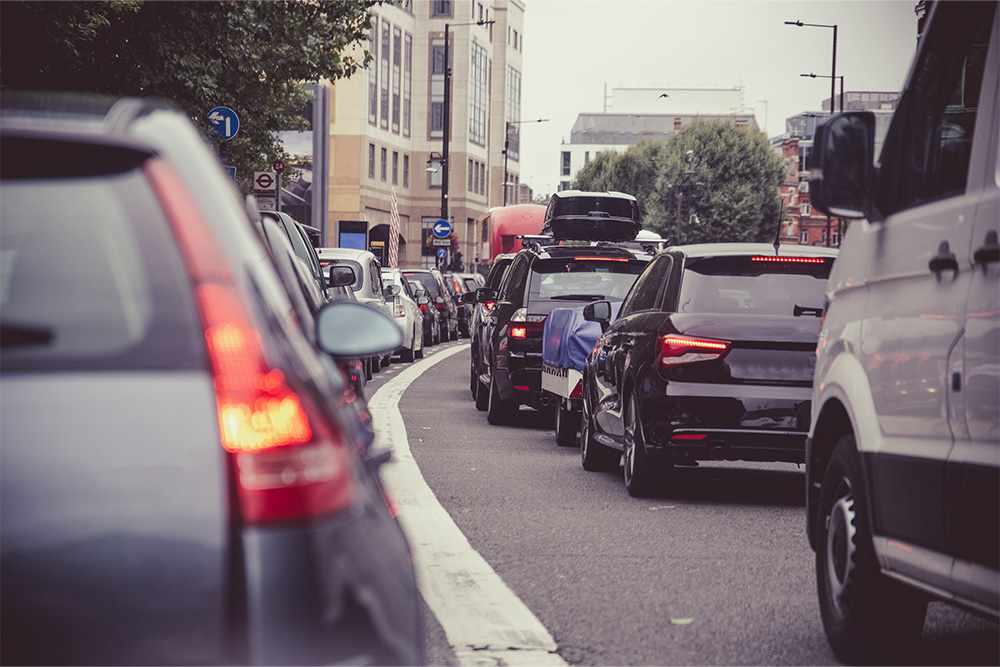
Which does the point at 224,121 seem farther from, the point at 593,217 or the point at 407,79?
the point at 407,79

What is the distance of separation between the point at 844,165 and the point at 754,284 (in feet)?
14.2

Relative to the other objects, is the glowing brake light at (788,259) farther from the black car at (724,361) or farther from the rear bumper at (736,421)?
the rear bumper at (736,421)

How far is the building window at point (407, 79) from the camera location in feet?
301

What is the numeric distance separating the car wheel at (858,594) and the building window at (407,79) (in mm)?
88381

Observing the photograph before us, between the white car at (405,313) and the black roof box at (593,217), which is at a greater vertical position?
the black roof box at (593,217)

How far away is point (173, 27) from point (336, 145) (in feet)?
206

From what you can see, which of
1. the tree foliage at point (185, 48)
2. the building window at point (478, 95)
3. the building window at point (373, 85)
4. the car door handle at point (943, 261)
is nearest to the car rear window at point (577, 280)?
the tree foliage at point (185, 48)

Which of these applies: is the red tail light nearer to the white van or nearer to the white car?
the white van

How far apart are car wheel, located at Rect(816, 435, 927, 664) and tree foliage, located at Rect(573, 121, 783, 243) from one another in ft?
264

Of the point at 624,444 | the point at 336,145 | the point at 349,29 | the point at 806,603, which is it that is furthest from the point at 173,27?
the point at 336,145

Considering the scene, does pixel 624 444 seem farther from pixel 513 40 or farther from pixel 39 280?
pixel 513 40

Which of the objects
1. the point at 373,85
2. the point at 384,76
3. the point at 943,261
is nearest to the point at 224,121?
the point at 943,261

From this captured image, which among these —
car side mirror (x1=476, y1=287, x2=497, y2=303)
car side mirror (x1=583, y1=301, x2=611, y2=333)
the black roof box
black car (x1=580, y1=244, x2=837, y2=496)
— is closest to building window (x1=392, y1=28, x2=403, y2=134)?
the black roof box

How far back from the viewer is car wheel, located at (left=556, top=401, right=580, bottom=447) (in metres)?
12.4
